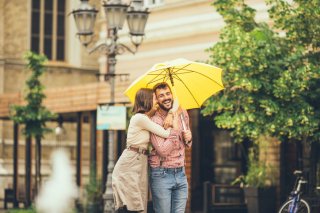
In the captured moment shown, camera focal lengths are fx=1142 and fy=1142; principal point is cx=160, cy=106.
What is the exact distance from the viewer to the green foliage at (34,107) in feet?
78.5

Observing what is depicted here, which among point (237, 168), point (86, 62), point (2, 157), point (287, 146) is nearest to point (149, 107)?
point (287, 146)

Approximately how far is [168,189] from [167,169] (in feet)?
0.63

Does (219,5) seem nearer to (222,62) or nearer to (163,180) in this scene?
(222,62)

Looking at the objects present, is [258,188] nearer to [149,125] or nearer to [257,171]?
[257,171]

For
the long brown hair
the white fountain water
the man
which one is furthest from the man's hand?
the white fountain water

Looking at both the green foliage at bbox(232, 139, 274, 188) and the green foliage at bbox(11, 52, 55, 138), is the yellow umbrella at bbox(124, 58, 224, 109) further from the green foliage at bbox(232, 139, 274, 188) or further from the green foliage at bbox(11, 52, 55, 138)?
the green foliage at bbox(11, 52, 55, 138)

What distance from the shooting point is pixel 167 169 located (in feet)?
35.6

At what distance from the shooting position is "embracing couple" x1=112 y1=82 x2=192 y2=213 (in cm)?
1084

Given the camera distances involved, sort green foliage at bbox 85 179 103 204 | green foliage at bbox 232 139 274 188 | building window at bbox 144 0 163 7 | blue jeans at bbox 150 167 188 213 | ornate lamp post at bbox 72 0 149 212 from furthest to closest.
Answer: building window at bbox 144 0 163 7, green foliage at bbox 85 179 103 204, green foliage at bbox 232 139 274 188, ornate lamp post at bbox 72 0 149 212, blue jeans at bbox 150 167 188 213

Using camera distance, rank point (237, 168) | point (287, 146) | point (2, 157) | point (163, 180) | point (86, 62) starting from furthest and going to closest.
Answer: point (86, 62)
point (2, 157)
point (237, 168)
point (287, 146)
point (163, 180)

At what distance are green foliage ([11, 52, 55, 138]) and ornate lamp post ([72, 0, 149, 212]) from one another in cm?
465

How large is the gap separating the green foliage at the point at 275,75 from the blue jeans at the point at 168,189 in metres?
6.65

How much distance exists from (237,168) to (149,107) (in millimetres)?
13788

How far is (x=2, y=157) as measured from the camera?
3291 centimetres
